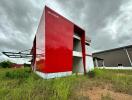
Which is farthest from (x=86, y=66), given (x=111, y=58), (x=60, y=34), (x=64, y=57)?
(x=111, y=58)

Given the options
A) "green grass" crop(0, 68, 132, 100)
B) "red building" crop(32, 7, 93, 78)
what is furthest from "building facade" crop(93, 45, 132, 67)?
"red building" crop(32, 7, 93, 78)

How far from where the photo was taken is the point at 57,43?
14531mm

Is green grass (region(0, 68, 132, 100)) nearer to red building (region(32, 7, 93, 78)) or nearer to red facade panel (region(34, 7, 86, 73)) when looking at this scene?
red building (region(32, 7, 93, 78))

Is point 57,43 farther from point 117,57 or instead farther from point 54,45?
point 117,57

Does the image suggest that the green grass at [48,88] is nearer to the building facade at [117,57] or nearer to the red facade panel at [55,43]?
the red facade panel at [55,43]

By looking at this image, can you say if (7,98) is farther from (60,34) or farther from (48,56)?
(60,34)

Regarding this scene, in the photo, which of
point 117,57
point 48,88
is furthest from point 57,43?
point 117,57

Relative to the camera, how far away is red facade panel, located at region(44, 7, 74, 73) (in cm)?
1322

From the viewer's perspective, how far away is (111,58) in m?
40.5

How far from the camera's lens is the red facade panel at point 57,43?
13.2m

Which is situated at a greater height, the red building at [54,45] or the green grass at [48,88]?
the red building at [54,45]

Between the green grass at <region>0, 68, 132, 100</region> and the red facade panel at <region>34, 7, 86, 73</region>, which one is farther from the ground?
the red facade panel at <region>34, 7, 86, 73</region>

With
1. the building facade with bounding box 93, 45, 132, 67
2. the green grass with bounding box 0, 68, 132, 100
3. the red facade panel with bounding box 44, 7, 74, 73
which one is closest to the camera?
the green grass with bounding box 0, 68, 132, 100

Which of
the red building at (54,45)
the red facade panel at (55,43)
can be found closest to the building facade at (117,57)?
the red building at (54,45)
